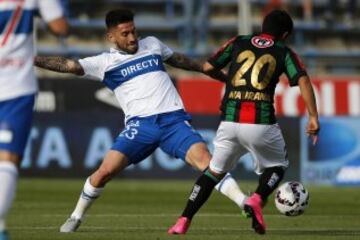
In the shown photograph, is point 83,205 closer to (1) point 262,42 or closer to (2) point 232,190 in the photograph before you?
(2) point 232,190

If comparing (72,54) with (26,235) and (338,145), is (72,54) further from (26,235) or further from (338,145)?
(26,235)

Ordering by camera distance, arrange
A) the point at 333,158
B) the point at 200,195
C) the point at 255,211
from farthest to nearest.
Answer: the point at 333,158 < the point at 200,195 < the point at 255,211

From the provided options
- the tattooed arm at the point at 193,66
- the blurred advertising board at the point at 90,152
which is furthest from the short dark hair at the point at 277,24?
the blurred advertising board at the point at 90,152

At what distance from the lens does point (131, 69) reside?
434 inches

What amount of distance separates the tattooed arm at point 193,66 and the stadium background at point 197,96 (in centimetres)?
1155

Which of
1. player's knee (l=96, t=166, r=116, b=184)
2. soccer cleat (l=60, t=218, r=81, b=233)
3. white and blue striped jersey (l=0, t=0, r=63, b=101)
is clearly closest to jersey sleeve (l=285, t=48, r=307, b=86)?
player's knee (l=96, t=166, r=116, b=184)

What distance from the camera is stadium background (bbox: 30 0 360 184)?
22.9 m

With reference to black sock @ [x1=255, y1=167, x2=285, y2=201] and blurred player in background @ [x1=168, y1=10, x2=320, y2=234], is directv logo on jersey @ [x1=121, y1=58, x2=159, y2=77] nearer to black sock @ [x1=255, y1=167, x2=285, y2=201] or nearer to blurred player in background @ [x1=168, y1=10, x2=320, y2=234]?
blurred player in background @ [x1=168, y1=10, x2=320, y2=234]

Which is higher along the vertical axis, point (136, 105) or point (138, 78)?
point (138, 78)

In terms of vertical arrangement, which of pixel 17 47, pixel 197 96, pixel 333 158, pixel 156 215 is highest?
pixel 17 47

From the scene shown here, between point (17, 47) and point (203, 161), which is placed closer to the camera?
point (17, 47)

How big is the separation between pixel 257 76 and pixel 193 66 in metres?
1.01

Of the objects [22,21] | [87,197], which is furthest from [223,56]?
[22,21]

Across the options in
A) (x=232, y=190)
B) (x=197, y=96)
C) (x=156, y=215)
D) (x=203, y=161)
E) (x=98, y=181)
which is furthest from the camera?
(x=197, y=96)
